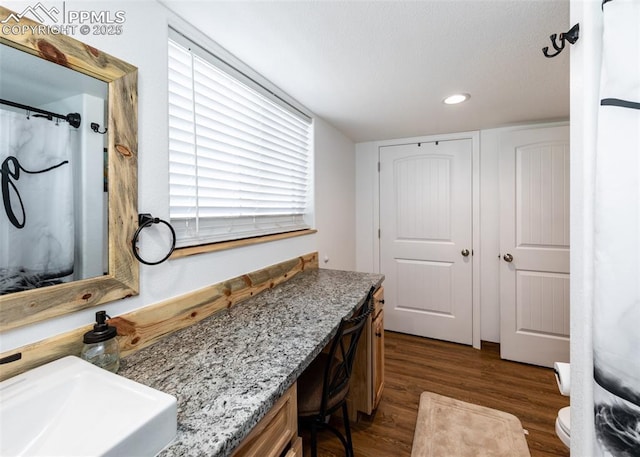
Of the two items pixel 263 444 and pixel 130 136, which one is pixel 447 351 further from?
pixel 130 136

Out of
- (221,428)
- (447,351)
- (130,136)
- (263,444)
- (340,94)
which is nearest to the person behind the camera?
(221,428)

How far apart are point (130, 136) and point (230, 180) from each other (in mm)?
523

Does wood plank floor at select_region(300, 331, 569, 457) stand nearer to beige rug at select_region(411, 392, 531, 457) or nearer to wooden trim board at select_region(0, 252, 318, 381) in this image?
beige rug at select_region(411, 392, 531, 457)

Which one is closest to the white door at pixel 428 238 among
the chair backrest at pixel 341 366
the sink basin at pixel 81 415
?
the chair backrest at pixel 341 366

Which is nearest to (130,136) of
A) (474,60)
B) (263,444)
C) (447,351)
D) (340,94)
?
(263,444)

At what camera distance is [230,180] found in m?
1.43

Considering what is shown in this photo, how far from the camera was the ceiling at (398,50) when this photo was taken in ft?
3.53

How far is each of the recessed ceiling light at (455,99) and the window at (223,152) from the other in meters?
1.09

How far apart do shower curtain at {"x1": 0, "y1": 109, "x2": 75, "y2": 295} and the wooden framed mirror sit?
0.05 meters

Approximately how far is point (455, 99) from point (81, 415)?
93.4 inches

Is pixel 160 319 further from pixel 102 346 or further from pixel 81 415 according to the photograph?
pixel 81 415

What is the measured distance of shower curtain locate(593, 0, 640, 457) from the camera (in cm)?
64

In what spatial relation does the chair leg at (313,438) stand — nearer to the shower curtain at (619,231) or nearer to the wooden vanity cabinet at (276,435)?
the wooden vanity cabinet at (276,435)

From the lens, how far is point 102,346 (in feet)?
2.61
